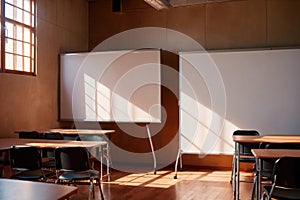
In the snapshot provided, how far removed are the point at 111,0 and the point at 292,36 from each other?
4067 mm

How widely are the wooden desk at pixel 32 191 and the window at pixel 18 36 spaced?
3.97 metres

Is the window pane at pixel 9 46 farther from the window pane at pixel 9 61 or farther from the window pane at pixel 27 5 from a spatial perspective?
the window pane at pixel 27 5

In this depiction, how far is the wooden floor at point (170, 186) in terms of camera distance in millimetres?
4684

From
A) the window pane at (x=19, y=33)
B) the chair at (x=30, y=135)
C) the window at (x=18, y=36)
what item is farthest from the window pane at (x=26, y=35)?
the chair at (x=30, y=135)

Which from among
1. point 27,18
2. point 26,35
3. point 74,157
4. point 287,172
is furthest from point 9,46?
point 287,172

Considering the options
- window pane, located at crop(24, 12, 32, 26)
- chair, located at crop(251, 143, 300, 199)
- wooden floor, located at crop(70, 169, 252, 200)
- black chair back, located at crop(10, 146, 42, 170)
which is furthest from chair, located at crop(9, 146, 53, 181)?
window pane, located at crop(24, 12, 32, 26)

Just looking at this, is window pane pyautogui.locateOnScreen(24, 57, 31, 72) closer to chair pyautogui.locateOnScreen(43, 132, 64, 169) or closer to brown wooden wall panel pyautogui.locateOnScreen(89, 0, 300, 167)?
chair pyautogui.locateOnScreen(43, 132, 64, 169)

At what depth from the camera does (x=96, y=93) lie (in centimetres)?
691

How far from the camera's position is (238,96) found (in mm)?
6160

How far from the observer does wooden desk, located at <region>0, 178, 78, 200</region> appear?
1.78 meters

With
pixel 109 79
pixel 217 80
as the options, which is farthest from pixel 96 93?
pixel 217 80

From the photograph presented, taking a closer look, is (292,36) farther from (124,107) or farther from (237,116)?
(124,107)

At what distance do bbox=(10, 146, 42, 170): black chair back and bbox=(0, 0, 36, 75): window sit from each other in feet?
7.15

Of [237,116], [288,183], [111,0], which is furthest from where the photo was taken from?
[111,0]
